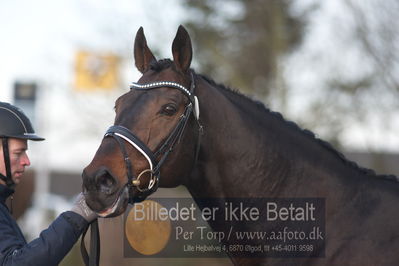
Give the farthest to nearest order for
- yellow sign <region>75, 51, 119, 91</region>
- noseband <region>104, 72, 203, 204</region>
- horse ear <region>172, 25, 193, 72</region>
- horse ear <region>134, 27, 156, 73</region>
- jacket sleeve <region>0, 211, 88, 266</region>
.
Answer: yellow sign <region>75, 51, 119, 91</region>, horse ear <region>134, 27, 156, 73</region>, horse ear <region>172, 25, 193, 72</region>, noseband <region>104, 72, 203, 204</region>, jacket sleeve <region>0, 211, 88, 266</region>

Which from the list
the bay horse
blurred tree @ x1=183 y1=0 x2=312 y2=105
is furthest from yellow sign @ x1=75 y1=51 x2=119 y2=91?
the bay horse

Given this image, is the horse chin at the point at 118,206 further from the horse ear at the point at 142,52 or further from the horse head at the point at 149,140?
the horse ear at the point at 142,52

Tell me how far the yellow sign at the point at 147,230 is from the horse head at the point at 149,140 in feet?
4.37

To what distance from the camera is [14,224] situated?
3.98 meters

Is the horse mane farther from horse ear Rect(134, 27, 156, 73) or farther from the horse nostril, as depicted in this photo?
the horse nostril

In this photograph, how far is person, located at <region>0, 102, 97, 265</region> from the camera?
11.8ft

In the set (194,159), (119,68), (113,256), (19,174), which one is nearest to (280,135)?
(194,159)

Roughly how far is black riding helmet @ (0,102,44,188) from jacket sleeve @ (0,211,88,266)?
0.49 meters

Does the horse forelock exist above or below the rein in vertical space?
above

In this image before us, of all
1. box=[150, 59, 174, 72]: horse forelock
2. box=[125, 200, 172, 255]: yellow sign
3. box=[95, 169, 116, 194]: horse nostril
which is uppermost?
box=[150, 59, 174, 72]: horse forelock

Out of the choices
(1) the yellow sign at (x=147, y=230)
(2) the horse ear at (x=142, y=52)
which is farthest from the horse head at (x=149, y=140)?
(1) the yellow sign at (x=147, y=230)

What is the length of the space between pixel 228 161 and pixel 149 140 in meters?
0.56

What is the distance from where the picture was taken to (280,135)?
163 inches

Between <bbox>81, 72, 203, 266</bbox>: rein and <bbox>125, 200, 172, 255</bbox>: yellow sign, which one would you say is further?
→ <bbox>125, 200, 172, 255</bbox>: yellow sign
